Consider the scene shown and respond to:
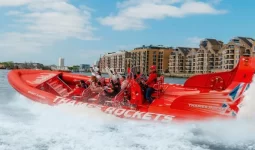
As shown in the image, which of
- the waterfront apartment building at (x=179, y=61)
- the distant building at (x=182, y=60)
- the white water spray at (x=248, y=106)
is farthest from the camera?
the waterfront apartment building at (x=179, y=61)

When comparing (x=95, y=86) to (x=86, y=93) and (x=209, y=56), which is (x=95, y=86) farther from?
(x=209, y=56)

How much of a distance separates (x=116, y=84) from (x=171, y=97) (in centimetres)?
164

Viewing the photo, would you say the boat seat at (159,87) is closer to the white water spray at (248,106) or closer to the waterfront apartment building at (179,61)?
the white water spray at (248,106)

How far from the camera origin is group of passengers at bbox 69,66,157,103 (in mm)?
8961

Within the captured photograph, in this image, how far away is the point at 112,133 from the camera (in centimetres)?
662

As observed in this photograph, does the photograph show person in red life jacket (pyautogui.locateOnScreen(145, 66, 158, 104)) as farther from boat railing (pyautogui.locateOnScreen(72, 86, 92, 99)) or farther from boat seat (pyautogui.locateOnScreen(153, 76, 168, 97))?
boat railing (pyautogui.locateOnScreen(72, 86, 92, 99))

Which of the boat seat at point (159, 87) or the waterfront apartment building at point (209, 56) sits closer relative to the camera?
the boat seat at point (159, 87)

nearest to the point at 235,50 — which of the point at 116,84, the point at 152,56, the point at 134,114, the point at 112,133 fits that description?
the point at 152,56

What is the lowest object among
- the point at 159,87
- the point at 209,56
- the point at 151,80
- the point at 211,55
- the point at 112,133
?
the point at 112,133

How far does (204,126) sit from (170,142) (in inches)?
59.2

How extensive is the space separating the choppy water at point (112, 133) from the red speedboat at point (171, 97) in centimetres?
25

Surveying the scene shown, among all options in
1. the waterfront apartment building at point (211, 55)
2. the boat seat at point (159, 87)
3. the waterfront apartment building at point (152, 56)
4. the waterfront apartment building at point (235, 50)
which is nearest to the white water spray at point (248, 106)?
the boat seat at point (159, 87)

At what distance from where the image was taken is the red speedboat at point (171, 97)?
7.43m

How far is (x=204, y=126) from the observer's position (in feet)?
23.2
